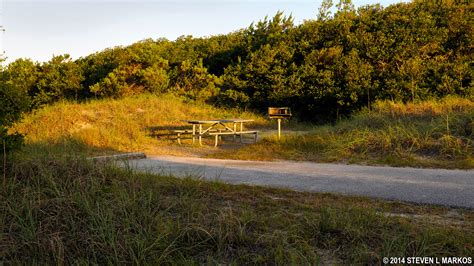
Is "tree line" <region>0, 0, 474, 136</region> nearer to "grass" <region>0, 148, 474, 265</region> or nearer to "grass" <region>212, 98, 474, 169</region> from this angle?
"grass" <region>212, 98, 474, 169</region>

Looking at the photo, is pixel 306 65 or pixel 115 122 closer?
pixel 115 122

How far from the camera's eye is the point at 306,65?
18906 mm

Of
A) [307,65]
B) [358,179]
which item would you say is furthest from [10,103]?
[307,65]

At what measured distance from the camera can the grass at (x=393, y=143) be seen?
7.96m

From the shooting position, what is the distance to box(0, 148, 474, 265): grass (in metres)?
2.90

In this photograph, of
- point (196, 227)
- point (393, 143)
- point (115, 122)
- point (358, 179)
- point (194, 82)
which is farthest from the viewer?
point (194, 82)

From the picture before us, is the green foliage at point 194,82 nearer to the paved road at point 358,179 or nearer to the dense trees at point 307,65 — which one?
the dense trees at point 307,65

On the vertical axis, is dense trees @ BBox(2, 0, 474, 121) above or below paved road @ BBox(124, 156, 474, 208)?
above

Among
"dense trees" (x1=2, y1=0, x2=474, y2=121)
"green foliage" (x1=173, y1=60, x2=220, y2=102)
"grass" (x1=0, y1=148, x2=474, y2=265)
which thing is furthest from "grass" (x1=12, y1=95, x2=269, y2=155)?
"grass" (x1=0, y1=148, x2=474, y2=265)

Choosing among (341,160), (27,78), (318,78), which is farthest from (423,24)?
(27,78)

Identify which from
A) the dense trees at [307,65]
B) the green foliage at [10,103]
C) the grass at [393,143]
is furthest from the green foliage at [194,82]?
the green foliage at [10,103]

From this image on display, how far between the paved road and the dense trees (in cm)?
921

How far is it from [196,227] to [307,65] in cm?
1647

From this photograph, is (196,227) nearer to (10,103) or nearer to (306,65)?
(10,103)
